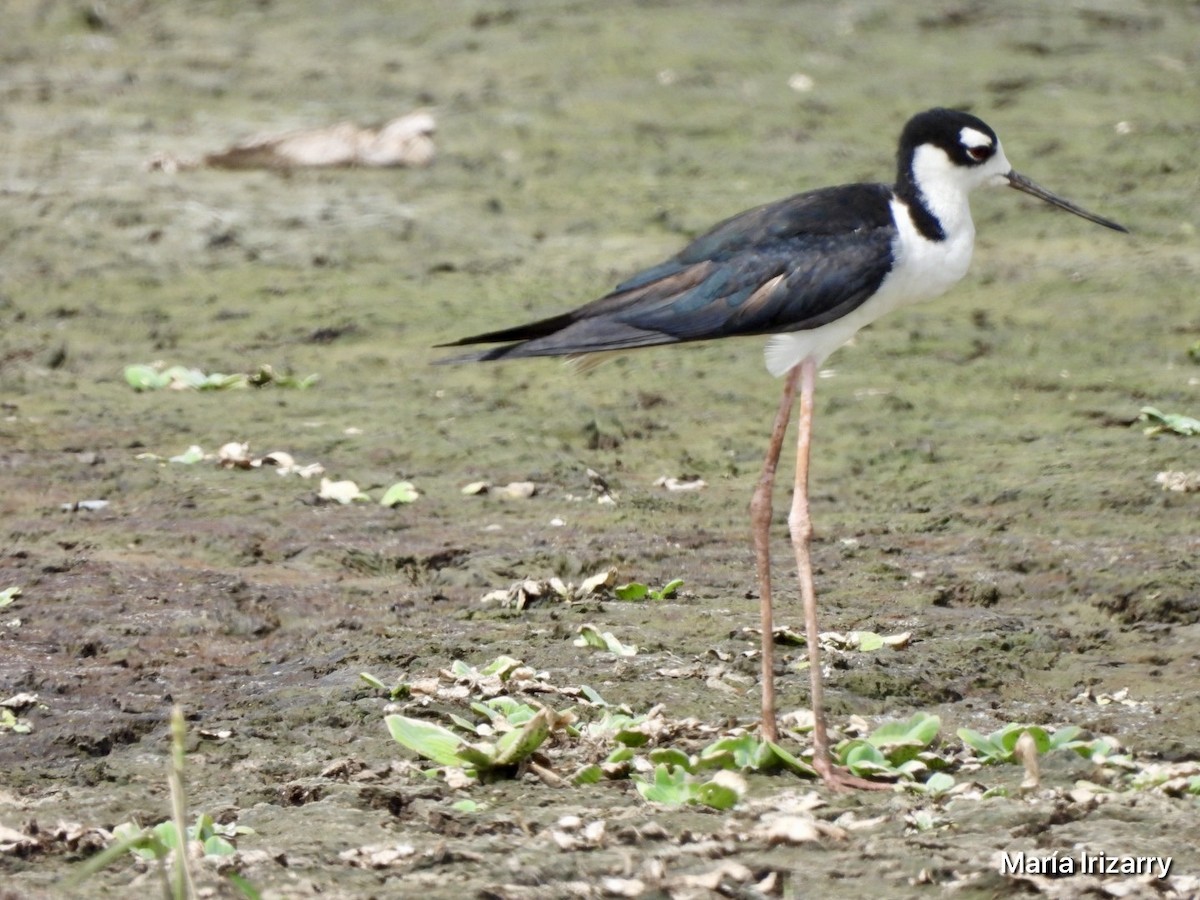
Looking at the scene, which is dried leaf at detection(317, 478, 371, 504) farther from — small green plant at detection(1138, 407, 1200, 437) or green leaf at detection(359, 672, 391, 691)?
small green plant at detection(1138, 407, 1200, 437)

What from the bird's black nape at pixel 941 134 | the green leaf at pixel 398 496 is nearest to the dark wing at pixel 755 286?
the bird's black nape at pixel 941 134

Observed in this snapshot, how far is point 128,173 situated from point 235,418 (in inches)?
148

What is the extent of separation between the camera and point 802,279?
196 inches

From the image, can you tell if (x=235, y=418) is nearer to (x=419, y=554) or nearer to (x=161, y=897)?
(x=419, y=554)

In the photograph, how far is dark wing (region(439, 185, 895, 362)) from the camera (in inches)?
196

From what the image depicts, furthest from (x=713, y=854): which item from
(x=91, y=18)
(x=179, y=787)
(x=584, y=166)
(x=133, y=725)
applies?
(x=91, y=18)

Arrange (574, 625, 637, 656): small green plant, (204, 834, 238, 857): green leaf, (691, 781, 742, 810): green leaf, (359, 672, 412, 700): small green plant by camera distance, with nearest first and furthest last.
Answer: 1. (204, 834, 238, 857): green leaf
2. (691, 781, 742, 810): green leaf
3. (359, 672, 412, 700): small green plant
4. (574, 625, 637, 656): small green plant

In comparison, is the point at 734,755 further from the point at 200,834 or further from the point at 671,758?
the point at 200,834

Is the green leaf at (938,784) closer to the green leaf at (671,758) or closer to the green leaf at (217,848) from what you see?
the green leaf at (671,758)

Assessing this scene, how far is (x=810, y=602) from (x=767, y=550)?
276 mm

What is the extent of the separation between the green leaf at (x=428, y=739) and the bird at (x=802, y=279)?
1013 millimetres

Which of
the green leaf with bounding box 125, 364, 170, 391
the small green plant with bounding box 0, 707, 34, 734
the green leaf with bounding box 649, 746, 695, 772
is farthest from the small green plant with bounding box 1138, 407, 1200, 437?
the small green plant with bounding box 0, 707, 34, 734

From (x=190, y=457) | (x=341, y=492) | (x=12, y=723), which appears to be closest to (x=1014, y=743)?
(x=12, y=723)

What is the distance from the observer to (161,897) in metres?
3.50
